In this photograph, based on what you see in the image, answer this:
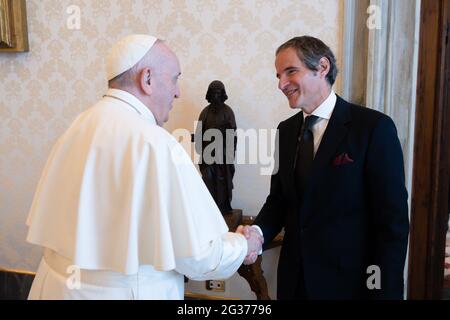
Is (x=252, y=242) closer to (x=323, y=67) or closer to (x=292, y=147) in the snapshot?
(x=292, y=147)

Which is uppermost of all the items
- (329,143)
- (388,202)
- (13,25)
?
(13,25)

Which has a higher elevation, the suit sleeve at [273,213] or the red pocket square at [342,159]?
the red pocket square at [342,159]

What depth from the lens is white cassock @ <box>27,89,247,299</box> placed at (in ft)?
4.36

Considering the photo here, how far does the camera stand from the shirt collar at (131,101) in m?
1.42

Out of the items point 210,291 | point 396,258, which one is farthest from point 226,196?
point 396,258

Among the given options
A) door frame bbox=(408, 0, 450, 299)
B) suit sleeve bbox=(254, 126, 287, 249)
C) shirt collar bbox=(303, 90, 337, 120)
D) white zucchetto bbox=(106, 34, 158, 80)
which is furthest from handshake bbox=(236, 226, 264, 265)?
door frame bbox=(408, 0, 450, 299)

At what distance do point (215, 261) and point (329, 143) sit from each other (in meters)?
0.64

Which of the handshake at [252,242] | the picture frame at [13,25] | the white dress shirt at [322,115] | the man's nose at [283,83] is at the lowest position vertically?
the handshake at [252,242]

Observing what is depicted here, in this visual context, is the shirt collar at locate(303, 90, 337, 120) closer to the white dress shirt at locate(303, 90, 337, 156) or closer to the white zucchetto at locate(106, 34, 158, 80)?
the white dress shirt at locate(303, 90, 337, 156)

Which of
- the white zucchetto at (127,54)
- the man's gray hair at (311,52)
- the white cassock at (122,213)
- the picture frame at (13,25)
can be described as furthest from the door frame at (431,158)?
the picture frame at (13,25)

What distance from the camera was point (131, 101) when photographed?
4.68ft

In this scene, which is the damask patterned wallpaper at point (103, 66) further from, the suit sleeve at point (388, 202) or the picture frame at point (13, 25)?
the suit sleeve at point (388, 202)

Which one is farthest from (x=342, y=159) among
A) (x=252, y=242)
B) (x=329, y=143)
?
(x=252, y=242)

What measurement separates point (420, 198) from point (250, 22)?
157cm
